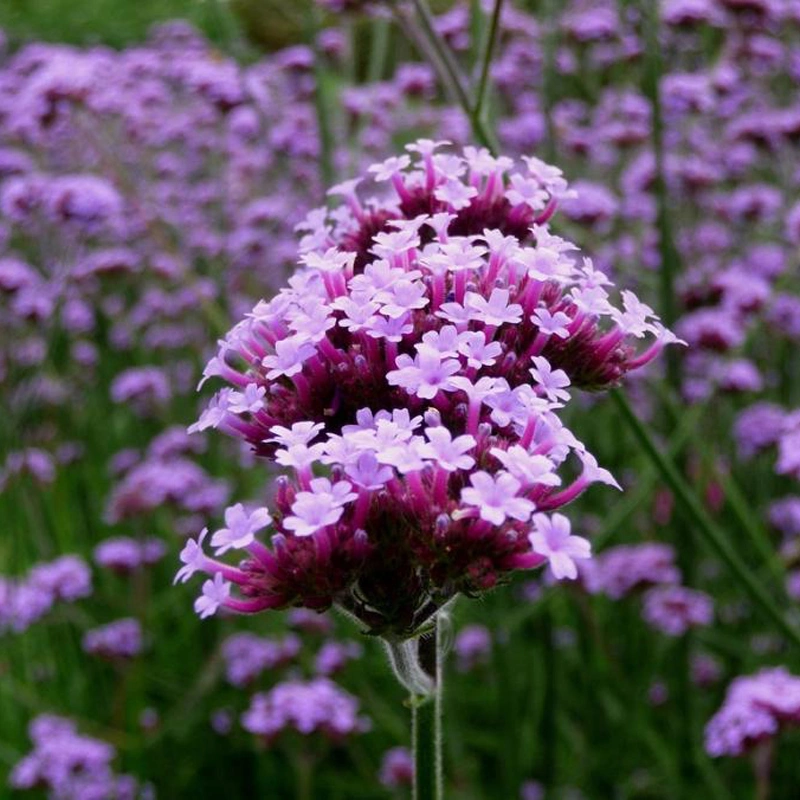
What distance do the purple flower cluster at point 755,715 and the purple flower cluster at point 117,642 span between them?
1315 millimetres

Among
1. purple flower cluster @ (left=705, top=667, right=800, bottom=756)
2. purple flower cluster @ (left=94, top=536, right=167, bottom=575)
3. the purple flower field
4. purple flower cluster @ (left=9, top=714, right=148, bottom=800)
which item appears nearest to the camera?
the purple flower field

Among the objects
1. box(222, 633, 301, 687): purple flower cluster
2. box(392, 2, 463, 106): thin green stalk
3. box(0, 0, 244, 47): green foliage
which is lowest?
box(0, 0, 244, 47): green foliage

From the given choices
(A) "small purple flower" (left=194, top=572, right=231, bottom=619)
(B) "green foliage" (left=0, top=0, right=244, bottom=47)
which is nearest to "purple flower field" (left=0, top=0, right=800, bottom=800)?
(A) "small purple flower" (left=194, top=572, right=231, bottom=619)

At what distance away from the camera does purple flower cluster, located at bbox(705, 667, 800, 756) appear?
1812 millimetres

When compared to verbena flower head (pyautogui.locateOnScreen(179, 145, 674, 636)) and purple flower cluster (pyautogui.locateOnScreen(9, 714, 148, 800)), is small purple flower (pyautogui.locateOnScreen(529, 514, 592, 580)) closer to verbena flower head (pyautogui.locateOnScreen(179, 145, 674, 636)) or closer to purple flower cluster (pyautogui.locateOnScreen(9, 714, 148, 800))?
verbena flower head (pyautogui.locateOnScreen(179, 145, 674, 636))

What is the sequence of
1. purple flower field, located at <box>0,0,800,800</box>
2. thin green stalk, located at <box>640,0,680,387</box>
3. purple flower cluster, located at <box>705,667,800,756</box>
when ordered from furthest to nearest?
thin green stalk, located at <box>640,0,680,387</box> < purple flower cluster, located at <box>705,667,800,756</box> < purple flower field, located at <box>0,0,800,800</box>

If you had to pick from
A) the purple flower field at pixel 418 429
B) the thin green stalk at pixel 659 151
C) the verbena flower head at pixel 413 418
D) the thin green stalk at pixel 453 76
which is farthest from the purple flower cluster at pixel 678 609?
the verbena flower head at pixel 413 418

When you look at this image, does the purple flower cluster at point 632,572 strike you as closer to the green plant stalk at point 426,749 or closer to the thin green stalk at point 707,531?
the thin green stalk at point 707,531

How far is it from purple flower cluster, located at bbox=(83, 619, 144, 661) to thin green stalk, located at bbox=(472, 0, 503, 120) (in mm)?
1463

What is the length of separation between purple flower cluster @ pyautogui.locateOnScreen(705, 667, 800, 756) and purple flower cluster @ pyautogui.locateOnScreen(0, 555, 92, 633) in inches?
57.6

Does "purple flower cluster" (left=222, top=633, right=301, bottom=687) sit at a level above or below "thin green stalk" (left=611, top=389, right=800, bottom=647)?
below

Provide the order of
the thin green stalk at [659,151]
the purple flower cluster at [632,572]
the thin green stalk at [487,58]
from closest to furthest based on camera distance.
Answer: the thin green stalk at [487,58] → the thin green stalk at [659,151] → the purple flower cluster at [632,572]

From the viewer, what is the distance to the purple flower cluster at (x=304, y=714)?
7.17ft

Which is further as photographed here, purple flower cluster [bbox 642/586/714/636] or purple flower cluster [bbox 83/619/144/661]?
purple flower cluster [bbox 83/619/144/661]
